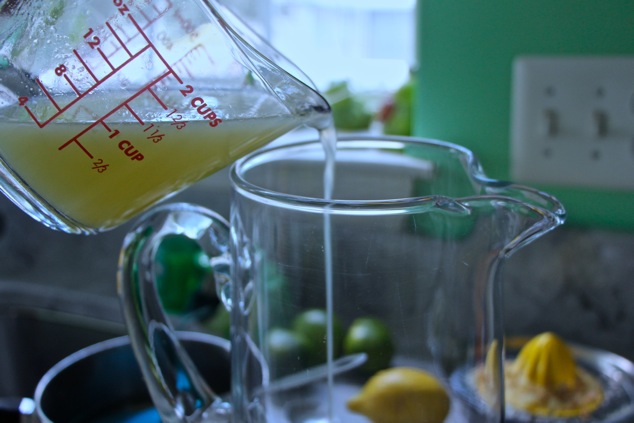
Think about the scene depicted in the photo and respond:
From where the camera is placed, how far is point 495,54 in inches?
30.5

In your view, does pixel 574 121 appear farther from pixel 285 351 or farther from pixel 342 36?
pixel 342 36

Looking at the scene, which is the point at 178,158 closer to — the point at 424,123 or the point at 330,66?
the point at 424,123

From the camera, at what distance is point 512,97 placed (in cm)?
77

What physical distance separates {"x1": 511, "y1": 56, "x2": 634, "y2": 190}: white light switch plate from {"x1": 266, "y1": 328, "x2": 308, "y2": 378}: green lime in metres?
0.42

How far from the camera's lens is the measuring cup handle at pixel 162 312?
0.49 m

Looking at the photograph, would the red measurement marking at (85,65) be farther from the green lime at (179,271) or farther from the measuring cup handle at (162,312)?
the green lime at (179,271)

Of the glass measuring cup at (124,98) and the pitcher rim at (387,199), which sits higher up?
the glass measuring cup at (124,98)

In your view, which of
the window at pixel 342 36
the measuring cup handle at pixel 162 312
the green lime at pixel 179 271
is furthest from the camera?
the window at pixel 342 36

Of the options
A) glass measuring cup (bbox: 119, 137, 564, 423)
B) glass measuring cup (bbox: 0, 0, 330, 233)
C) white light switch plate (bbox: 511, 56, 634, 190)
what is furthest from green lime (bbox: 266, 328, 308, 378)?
white light switch plate (bbox: 511, 56, 634, 190)

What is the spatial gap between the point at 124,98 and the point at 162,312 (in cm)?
16

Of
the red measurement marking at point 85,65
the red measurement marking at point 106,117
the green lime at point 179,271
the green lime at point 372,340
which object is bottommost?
the green lime at point 179,271

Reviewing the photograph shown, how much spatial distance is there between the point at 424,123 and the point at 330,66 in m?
0.37

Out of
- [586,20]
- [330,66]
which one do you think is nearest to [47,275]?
[330,66]

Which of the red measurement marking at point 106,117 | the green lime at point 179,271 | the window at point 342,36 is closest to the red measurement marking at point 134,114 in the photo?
the red measurement marking at point 106,117
